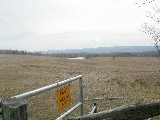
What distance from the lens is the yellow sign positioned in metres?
5.40

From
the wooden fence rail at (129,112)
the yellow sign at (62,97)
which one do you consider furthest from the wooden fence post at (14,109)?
the yellow sign at (62,97)

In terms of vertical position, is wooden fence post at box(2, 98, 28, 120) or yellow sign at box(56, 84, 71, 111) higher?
wooden fence post at box(2, 98, 28, 120)

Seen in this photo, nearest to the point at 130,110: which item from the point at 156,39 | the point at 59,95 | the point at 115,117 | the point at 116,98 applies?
the point at 115,117

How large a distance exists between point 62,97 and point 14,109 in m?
2.63

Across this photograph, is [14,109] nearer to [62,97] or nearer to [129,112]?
[129,112]

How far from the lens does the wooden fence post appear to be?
9.87 feet

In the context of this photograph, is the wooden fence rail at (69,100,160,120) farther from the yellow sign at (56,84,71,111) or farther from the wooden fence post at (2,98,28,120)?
the yellow sign at (56,84,71,111)

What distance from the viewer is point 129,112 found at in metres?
3.11

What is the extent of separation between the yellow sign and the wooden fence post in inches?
87.8

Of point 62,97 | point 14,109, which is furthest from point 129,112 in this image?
point 62,97

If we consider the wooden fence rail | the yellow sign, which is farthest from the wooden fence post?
the yellow sign

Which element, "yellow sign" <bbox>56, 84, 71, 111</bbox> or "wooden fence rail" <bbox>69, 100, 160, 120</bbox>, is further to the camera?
"yellow sign" <bbox>56, 84, 71, 111</bbox>

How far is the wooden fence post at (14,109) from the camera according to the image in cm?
301

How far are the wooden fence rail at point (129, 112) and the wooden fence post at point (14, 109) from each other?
501 millimetres
